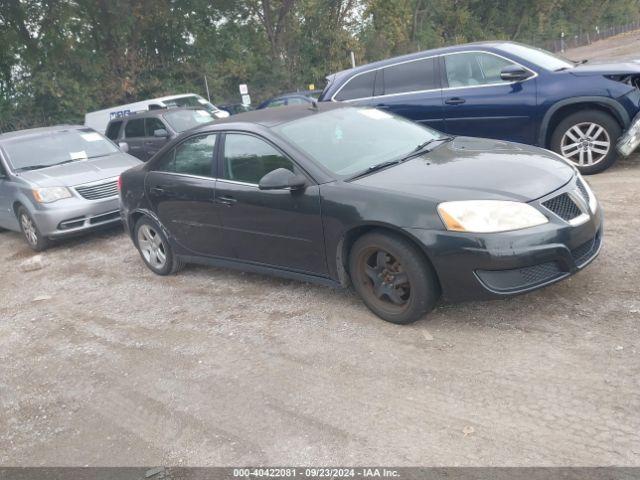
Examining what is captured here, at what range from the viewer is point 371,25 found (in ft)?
128

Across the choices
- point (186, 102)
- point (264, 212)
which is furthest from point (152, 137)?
point (264, 212)

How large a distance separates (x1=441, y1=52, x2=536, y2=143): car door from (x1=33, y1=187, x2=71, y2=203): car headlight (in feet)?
17.1

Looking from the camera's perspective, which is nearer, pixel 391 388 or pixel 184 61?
pixel 391 388

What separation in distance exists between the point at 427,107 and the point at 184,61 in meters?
23.7

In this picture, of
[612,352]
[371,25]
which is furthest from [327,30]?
[612,352]

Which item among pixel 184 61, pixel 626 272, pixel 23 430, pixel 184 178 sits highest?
pixel 184 61

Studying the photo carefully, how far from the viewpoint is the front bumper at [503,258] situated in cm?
347

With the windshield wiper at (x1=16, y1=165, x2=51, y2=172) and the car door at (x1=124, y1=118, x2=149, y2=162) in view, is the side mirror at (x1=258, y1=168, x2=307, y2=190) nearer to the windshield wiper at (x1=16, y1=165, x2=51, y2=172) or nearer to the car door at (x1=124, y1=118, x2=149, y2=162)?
the windshield wiper at (x1=16, y1=165, x2=51, y2=172)

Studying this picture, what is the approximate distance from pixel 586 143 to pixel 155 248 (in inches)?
203

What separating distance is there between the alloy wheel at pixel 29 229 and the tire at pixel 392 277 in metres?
5.45

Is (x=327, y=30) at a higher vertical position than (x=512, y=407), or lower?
higher

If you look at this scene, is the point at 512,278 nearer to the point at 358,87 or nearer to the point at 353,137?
the point at 353,137

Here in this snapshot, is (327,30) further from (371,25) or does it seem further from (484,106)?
(484,106)

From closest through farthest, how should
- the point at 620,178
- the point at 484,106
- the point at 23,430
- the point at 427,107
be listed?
1. the point at 23,430
2. the point at 620,178
3. the point at 484,106
4. the point at 427,107
